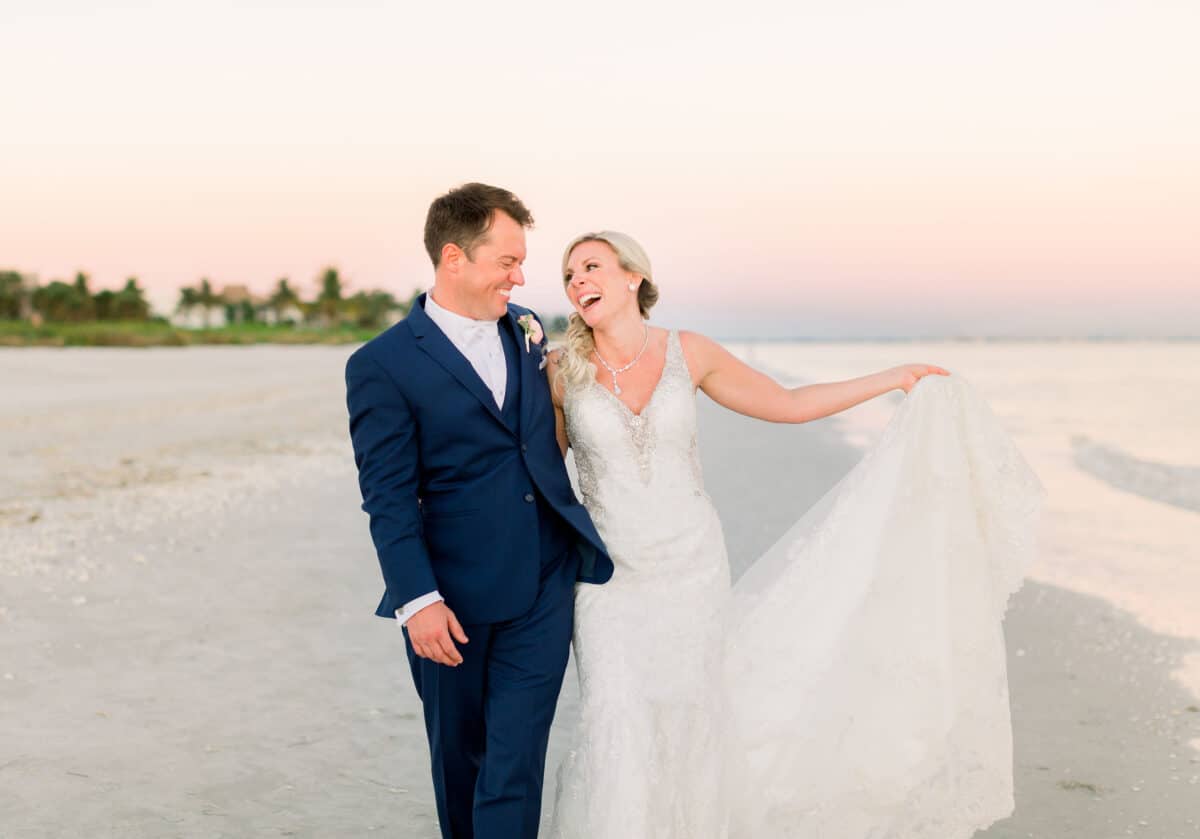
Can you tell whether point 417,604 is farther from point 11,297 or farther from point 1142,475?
point 11,297

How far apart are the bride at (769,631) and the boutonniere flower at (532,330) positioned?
0.31ft

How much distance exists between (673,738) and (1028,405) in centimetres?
2795

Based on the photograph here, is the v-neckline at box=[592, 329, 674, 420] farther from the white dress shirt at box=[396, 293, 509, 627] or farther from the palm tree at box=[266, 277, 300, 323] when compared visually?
the palm tree at box=[266, 277, 300, 323]

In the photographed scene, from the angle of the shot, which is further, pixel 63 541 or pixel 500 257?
pixel 63 541

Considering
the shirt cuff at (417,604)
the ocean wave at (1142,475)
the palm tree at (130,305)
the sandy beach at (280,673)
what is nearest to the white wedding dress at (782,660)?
the shirt cuff at (417,604)

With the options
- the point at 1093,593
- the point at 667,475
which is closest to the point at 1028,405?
the point at 1093,593

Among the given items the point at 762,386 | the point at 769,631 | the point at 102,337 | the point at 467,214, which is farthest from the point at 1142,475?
the point at 102,337

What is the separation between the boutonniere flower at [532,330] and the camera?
11.5 ft

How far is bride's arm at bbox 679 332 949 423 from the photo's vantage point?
3.91 meters

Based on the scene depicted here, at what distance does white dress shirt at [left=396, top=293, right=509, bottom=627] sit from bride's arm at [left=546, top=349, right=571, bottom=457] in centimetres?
28

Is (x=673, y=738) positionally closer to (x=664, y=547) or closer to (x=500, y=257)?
(x=664, y=547)

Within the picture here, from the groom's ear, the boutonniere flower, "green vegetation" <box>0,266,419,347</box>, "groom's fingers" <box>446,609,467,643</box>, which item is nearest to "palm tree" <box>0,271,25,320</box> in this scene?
"green vegetation" <box>0,266,419,347</box>

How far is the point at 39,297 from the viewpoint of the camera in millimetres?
70375

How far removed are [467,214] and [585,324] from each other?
716mm
